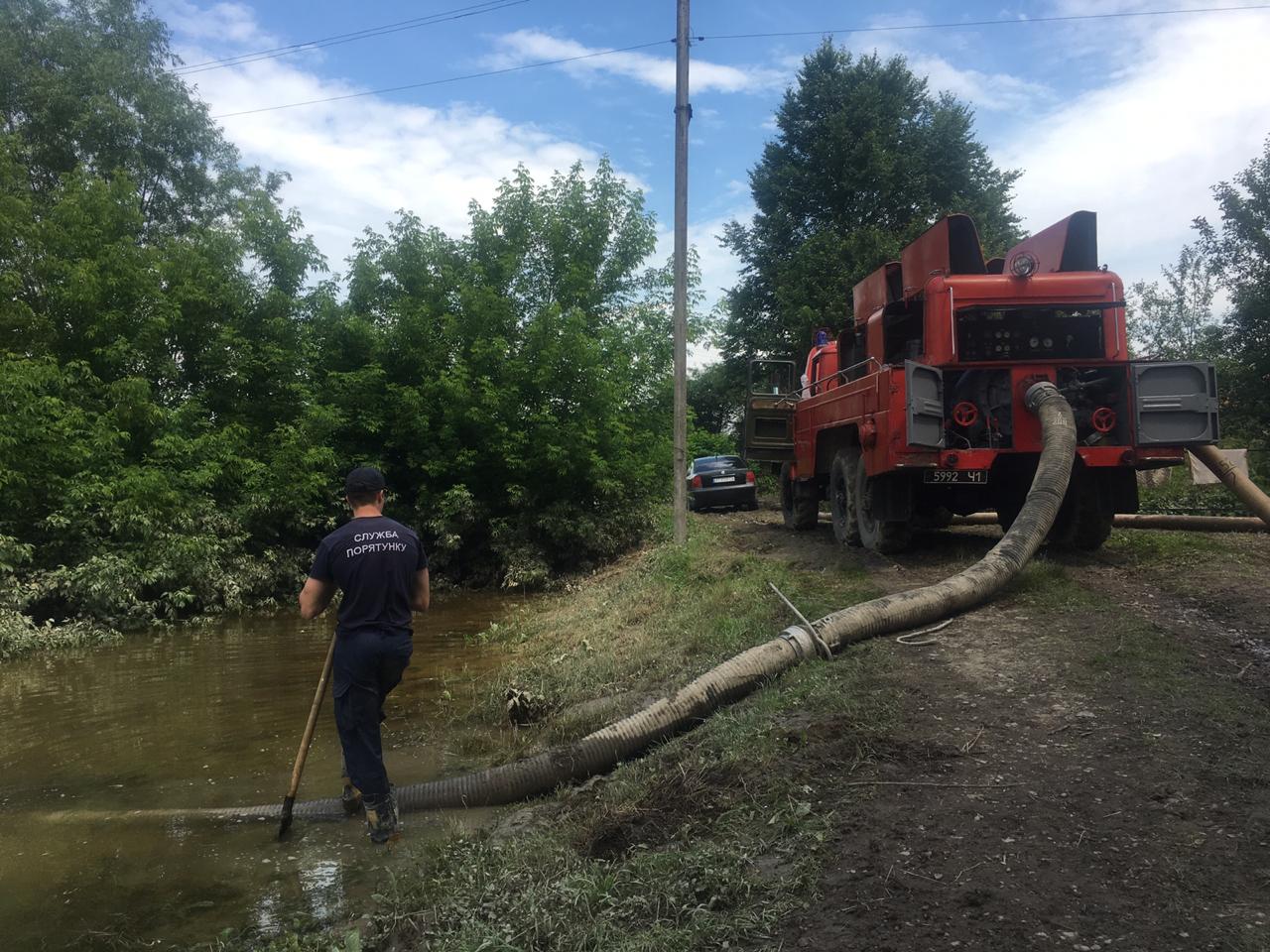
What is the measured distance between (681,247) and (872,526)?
6.10 metres

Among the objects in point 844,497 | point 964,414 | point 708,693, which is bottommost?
point 708,693

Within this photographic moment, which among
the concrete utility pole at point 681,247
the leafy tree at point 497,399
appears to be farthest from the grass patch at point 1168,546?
the leafy tree at point 497,399

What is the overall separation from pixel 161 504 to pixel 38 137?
53.4ft

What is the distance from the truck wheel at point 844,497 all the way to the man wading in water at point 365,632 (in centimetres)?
668

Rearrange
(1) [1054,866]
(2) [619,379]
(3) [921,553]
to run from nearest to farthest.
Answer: (1) [1054,866], (3) [921,553], (2) [619,379]

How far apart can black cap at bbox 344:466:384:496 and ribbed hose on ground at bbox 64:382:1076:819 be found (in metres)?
1.74

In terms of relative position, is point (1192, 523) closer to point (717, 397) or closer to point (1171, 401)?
point (1171, 401)

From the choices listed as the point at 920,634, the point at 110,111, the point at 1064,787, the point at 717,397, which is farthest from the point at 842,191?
the point at 1064,787

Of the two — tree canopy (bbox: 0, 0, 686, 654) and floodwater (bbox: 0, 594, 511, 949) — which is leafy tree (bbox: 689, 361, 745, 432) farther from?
floodwater (bbox: 0, 594, 511, 949)

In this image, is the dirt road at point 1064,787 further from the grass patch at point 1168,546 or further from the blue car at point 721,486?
the blue car at point 721,486

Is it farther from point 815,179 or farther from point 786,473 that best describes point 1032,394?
point 815,179

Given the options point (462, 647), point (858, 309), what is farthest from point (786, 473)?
point (462, 647)

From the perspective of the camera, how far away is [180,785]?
19.8ft

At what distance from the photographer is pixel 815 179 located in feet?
103
